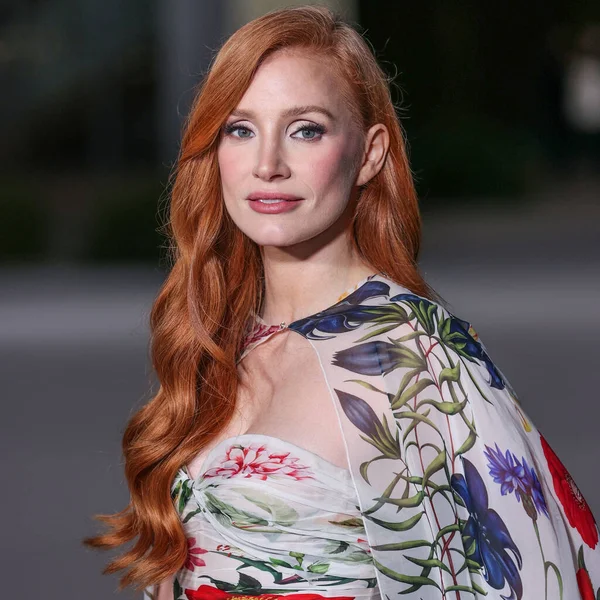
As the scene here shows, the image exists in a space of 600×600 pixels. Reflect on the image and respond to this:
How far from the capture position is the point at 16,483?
20.8ft

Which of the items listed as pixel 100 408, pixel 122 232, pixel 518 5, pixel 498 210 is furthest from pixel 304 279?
pixel 518 5

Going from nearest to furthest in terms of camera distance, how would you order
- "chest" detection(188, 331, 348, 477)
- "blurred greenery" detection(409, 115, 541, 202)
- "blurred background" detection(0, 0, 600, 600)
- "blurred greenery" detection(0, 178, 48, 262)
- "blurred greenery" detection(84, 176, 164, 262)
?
"chest" detection(188, 331, 348, 477)
"blurred background" detection(0, 0, 600, 600)
"blurred greenery" detection(84, 176, 164, 262)
"blurred greenery" detection(0, 178, 48, 262)
"blurred greenery" detection(409, 115, 541, 202)

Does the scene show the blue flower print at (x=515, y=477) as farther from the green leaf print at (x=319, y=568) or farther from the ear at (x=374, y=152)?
the ear at (x=374, y=152)

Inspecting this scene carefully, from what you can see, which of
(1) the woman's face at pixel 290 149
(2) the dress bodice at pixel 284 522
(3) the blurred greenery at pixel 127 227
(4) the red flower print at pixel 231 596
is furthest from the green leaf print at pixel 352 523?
(3) the blurred greenery at pixel 127 227

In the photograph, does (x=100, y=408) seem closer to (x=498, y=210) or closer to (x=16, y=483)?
(x=16, y=483)

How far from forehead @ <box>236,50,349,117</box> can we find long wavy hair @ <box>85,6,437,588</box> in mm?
19

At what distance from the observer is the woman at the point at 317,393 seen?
2.04 m

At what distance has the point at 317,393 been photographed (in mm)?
2152

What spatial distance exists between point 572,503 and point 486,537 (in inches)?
8.6

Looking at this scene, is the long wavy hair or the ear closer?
the long wavy hair

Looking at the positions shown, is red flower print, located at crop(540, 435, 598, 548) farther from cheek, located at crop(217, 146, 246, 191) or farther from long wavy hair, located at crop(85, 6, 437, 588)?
cheek, located at crop(217, 146, 246, 191)

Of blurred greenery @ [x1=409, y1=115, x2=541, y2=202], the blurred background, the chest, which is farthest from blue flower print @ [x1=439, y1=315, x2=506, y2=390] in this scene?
blurred greenery @ [x1=409, y1=115, x2=541, y2=202]

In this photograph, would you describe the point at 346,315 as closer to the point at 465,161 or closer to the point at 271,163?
the point at 271,163

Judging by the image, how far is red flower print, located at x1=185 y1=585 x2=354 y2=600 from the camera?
2109 mm
